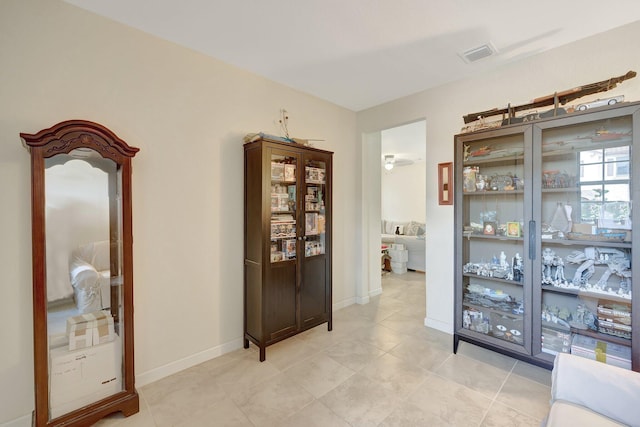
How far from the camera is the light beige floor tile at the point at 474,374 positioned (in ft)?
6.91

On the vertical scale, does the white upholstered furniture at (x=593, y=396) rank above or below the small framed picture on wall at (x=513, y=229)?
below

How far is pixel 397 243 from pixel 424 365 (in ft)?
12.7

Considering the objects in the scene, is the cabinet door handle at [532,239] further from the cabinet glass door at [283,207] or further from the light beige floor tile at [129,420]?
the light beige floor tile at [129,420]

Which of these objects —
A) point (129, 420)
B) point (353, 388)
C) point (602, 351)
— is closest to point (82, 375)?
point (129, 420)

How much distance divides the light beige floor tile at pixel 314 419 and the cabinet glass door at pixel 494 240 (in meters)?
1.44

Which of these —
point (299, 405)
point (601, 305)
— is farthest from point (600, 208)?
point (299, 405)

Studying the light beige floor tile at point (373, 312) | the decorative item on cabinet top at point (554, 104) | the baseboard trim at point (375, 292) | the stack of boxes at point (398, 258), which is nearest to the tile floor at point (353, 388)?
the light beige floor tile at point (373, 312)

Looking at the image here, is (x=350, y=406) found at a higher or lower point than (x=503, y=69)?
lower

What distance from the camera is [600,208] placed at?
2.04 metres

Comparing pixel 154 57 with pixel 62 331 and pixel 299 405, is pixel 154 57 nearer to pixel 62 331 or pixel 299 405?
pixel 62 331

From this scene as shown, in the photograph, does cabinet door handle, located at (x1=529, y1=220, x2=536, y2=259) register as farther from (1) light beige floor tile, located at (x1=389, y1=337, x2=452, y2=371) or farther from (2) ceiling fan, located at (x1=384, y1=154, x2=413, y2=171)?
(2) ceiling fan, located at (x1=384, y1=154, x2=413, y2=171)

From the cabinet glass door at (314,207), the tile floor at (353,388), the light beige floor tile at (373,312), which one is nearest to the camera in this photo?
the tile floor at (353,388)

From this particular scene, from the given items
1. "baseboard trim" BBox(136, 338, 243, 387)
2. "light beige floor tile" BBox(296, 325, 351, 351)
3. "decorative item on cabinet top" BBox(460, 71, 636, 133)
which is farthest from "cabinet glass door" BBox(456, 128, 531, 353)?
"baseboard trim" BBox(136, 338, 243, 387)

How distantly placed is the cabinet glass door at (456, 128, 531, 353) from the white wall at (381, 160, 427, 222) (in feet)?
18.3
